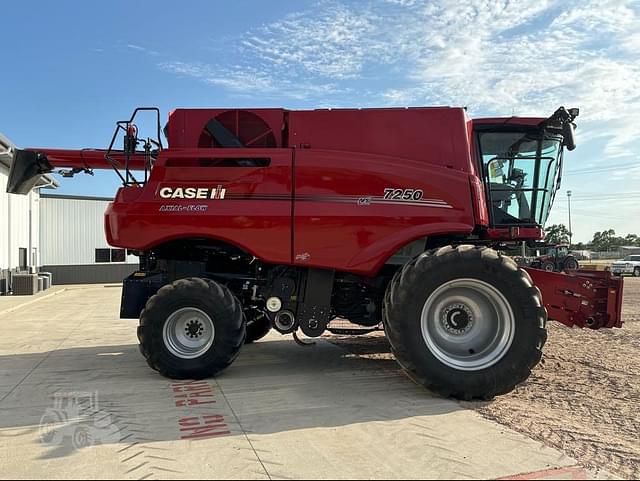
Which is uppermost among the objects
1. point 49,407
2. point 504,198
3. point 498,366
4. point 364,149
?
point 364,149

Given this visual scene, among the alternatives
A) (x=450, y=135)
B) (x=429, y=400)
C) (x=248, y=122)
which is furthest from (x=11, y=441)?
(x=450, y=135)

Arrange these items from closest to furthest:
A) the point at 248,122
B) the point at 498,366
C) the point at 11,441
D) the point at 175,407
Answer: the point at 11,441 < the point at 175,407 < the point at 498,366 < the point at 248,122

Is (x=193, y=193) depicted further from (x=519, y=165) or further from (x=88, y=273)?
(x=88, y=273)

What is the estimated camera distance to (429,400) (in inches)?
210

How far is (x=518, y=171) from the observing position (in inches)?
268

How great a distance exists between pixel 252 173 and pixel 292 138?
0.67 metres

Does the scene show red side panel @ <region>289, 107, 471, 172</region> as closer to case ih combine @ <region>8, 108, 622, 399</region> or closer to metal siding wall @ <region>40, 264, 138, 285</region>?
case ih combine @ <region>8, 108, 622, 399</region>

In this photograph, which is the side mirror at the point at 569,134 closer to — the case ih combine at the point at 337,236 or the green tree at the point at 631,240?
the case ih combine at the point at 337,236

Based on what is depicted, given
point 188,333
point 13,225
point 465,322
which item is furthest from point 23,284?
point 465,322

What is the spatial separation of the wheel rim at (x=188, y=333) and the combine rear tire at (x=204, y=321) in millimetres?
11

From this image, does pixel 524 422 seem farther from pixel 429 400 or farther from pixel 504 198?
pixel 504 198

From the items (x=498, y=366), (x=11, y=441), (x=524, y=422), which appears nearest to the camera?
(x=11, y=441)

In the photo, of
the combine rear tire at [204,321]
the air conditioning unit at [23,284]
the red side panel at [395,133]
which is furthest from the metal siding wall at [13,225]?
the red side panel at [395,133]

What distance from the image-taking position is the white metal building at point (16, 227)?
19469mm
